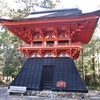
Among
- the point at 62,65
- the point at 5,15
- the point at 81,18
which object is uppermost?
the point at 5,15

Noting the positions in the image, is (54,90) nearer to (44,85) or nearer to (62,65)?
(44,85)

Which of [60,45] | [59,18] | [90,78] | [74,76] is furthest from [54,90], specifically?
[90,78]

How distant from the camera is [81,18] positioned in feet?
21.6

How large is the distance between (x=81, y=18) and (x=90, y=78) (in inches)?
561

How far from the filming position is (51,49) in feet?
25.7

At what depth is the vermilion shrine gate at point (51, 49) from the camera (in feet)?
23.2

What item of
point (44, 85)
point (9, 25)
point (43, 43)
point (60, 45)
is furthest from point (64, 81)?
point (9, 25)

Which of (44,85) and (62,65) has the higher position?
(62,65)

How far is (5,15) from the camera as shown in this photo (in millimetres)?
17750

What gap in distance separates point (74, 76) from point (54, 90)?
1280 millimetres

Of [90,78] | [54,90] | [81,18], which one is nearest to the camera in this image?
[81,18]

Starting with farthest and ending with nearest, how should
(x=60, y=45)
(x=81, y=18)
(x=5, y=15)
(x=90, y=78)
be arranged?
(x=90, y=78), (x=5, y=15), (x=60, y=45), (x=81, y=18)

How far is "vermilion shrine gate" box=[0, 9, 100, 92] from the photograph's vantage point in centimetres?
708

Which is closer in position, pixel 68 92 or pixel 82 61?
pixel 68 92
